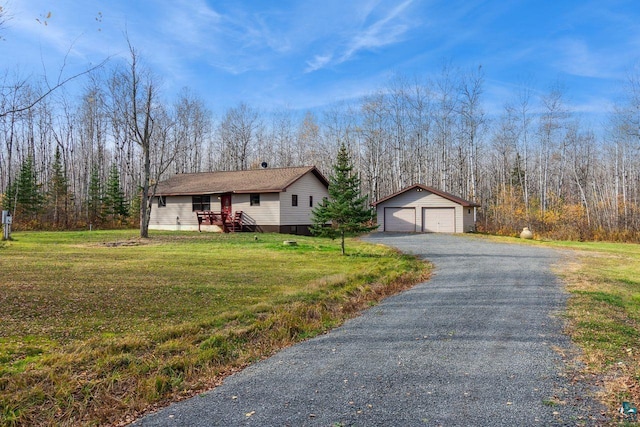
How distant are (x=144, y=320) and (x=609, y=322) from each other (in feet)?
21.7

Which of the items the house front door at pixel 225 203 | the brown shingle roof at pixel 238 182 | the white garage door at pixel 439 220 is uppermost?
the brown shingle roof at pixel 238 182

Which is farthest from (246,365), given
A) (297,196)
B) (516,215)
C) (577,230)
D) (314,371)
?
(516,215)

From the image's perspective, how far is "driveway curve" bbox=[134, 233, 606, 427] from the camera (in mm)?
3133

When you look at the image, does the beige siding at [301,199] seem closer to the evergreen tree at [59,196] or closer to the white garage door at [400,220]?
the white garage door at [400,220]

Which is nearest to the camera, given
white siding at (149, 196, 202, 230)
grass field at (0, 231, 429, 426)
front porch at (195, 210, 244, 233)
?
grass field at (0, 231, 429, 426)

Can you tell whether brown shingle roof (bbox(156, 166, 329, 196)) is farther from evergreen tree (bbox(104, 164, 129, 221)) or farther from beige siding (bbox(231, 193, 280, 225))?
evergreen tree (bbox(104, 164, 129, 221))

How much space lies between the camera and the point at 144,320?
227 inches

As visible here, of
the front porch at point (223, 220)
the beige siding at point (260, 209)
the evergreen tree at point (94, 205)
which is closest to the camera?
the beige siding at point (260, 209)

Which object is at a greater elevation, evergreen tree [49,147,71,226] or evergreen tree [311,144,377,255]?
evergreen tree [49,147,71,226]

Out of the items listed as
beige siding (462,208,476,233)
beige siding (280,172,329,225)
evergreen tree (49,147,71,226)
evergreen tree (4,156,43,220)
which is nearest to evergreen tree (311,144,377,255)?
beige siding (280,172,329,225)

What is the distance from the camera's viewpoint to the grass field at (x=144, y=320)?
12.0ft

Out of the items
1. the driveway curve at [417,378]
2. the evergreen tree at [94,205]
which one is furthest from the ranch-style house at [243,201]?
the driveway curve at [417,378]

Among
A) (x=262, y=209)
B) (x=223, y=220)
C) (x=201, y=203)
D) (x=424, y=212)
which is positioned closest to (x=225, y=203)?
(x=223, y=220)

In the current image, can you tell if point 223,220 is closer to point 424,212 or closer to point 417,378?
point 424,212
